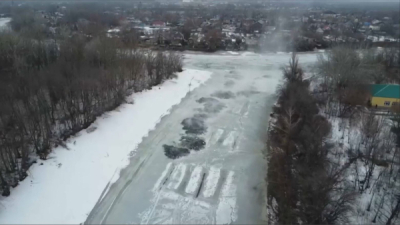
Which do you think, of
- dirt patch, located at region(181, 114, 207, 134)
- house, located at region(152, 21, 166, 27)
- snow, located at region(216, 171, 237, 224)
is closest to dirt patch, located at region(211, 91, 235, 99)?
dirt patch, located at region(181, 114, 207, 134)

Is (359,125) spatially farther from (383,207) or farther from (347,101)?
(383,207)

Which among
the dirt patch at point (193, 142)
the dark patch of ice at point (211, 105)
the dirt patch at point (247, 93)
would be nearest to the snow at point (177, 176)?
the dirt patch at point (193, 142)

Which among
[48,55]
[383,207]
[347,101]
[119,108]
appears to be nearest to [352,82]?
[347,101]

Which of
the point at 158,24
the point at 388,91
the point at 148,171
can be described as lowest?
the point at 148,171

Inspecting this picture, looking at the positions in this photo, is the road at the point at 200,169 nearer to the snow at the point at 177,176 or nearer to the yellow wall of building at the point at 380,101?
the snow at the point at 177,176

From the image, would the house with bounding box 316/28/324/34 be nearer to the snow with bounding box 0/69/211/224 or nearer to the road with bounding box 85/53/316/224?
the road with bounding box 85/53/316/224

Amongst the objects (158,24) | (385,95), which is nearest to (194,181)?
(385,95)

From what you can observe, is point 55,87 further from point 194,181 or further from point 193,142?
point 194,181

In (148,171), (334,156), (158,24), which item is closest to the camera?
(148,171)
